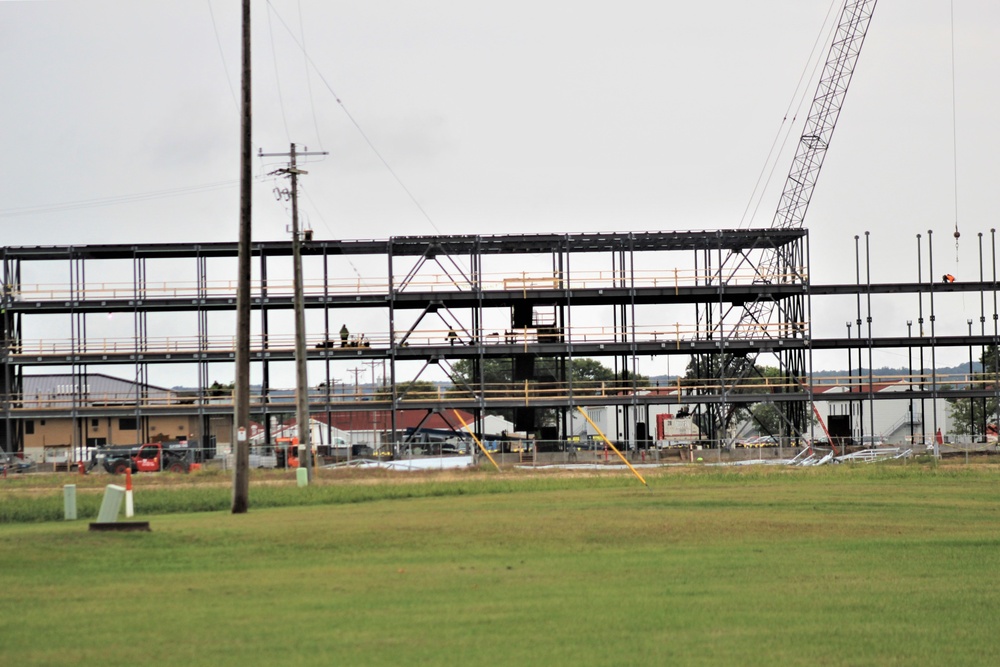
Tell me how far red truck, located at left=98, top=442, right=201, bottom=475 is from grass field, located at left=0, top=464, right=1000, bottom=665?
2763 cm

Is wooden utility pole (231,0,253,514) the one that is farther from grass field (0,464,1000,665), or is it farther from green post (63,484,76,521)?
green post (63,484,76,521)

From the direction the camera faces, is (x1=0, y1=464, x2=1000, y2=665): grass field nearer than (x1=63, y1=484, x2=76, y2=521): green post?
Yes

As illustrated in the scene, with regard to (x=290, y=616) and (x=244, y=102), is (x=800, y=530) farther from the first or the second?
(x=244, y=102)

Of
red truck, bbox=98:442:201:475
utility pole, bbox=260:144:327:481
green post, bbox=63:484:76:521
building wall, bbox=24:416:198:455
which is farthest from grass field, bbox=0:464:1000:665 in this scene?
building wall, bbox=24:416:198:455

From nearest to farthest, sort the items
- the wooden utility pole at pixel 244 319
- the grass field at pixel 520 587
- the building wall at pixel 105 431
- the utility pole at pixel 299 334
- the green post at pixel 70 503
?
the grass field at pixel 520 587, the green post at pixel 70 503, the wooden utility pole at pixel 244 319, the utility pole at pixel 299 334, the building wall at pixel 105 431

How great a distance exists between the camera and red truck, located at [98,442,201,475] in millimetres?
55656

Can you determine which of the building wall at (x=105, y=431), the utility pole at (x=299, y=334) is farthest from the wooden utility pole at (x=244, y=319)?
the building wall at (x=105, y=431)

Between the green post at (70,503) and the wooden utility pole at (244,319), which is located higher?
the wooden utility pole at (244,319)

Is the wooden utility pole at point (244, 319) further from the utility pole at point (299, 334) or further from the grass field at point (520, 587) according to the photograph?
the utility pole at point (299, 334)

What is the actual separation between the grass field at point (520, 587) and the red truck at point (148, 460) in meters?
27.6

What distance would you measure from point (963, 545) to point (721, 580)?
606cm

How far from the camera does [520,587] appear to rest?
53.6 feet

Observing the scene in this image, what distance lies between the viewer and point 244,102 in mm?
30625

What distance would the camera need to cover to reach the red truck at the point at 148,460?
2191 inches
